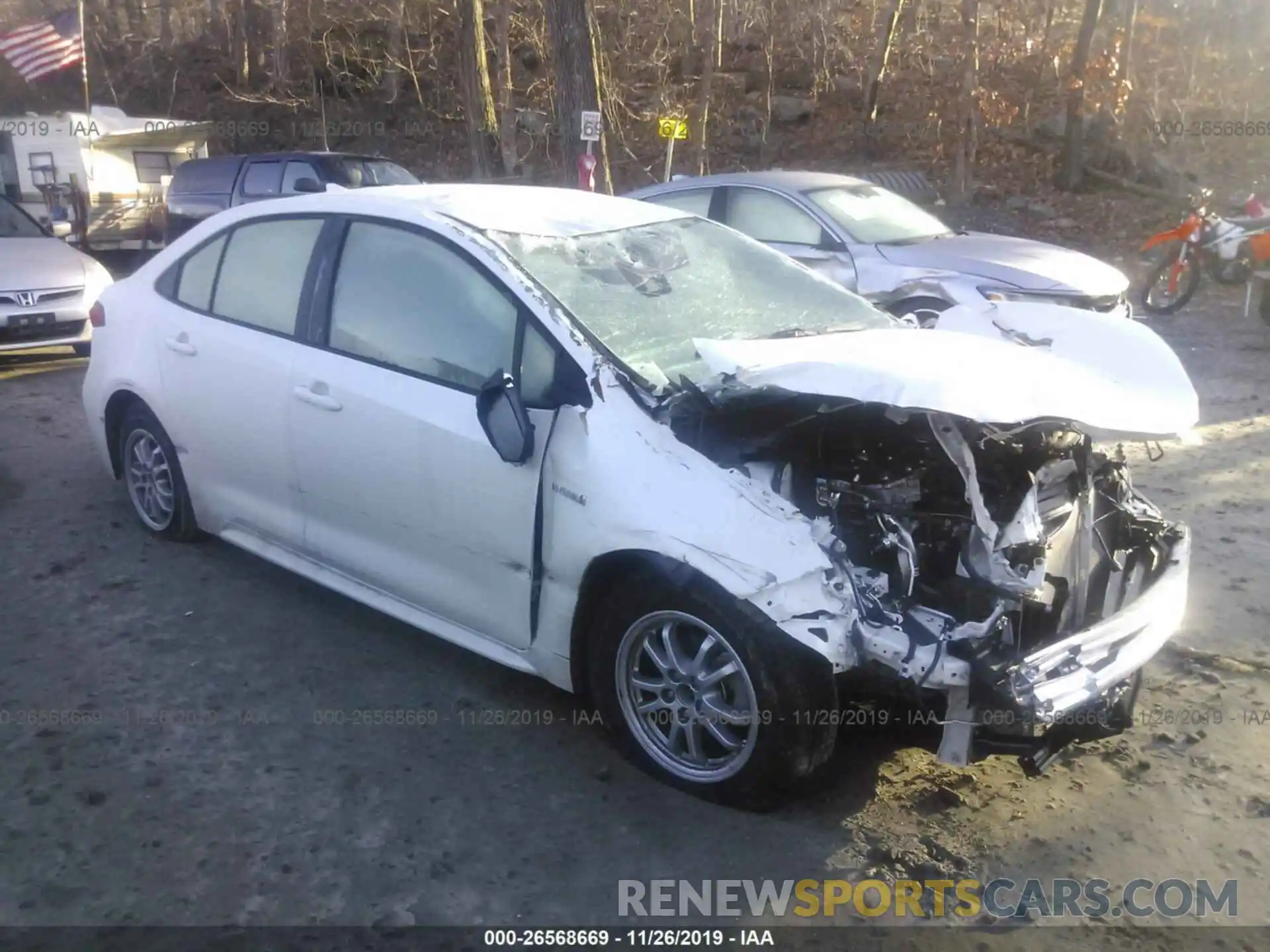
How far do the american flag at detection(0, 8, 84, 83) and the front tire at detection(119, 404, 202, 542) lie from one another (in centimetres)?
1518

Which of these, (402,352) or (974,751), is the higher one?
(402,352)

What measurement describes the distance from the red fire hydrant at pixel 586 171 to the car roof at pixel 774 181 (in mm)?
2100

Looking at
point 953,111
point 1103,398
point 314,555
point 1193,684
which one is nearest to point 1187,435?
point 1103,398

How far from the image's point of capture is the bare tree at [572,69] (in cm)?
1205

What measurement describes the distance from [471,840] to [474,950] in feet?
1.44

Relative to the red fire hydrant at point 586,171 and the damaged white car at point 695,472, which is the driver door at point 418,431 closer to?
the damaged white car at point 695,472

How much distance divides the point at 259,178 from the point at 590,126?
540 centimetres

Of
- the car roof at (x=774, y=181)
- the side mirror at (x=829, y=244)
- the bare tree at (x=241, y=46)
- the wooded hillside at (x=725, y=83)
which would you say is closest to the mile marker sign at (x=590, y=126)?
the wooded hillside at (x=725, y=83)

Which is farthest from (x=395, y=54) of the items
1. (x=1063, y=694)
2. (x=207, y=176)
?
(x=1063, y=694)

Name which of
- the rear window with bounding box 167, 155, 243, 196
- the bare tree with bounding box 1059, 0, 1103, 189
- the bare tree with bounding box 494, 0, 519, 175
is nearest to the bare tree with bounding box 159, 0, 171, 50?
the bare tree with bounding box 494, 0, 519, 175

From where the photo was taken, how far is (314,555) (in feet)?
14.5

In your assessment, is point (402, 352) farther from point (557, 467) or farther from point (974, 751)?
point (974, 751)

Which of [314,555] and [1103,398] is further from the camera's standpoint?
[314,555]

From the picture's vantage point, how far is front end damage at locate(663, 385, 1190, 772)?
118 inches
